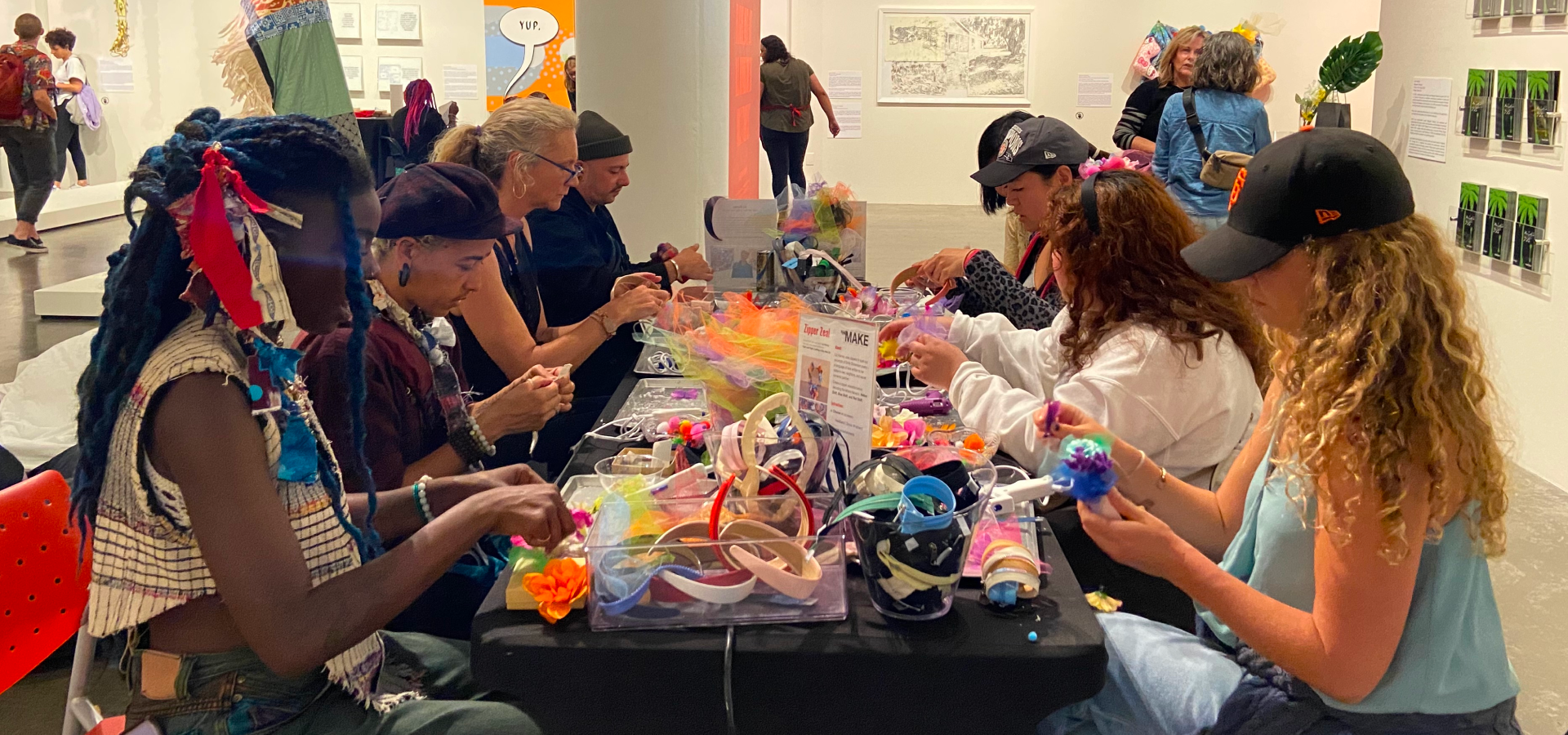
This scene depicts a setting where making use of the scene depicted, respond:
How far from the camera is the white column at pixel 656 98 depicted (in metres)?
4.49

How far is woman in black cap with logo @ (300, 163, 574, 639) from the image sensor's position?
6.28 feet

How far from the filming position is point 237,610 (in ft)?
4.15

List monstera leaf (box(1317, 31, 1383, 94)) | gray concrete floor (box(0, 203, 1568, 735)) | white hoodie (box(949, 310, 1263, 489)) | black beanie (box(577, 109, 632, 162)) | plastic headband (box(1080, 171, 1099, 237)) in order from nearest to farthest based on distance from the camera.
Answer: white hoodie (box(949, 310, 1263, 489)), plastic headband (box(1080, 171, 1099, 237)), gray concrete floor (box(0, 203, 1568, 735)), black beanie (box(577, 109, 632, 162)), monstera leaf (box(1317, 31, 1383, 94))

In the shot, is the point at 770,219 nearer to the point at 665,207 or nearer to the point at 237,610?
the point at 665,207

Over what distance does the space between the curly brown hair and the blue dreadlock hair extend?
1.41m

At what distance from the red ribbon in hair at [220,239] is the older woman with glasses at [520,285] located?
1405mm

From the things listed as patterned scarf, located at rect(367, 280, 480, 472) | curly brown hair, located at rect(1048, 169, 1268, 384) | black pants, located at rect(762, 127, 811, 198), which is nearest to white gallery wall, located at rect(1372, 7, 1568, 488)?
curly brown hair, located at rect(1048, 169, 1268, 384)

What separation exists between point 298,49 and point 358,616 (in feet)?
6.01

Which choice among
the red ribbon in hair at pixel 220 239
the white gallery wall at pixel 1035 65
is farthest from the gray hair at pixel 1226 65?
the white gallery wall at pixel 1035 65

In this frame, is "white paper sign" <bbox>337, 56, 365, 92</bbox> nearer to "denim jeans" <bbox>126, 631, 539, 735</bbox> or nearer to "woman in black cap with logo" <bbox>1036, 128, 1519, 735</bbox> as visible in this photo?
"denim jeans" <bbox>126, 631, 539, 735</bbox>

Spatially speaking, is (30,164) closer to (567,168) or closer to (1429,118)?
(567,168)

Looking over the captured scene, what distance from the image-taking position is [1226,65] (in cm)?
532

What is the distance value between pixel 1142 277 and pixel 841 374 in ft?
2.38

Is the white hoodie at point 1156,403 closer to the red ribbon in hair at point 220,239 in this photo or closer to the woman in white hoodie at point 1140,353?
the woman in white hoodie at point 1140,353
